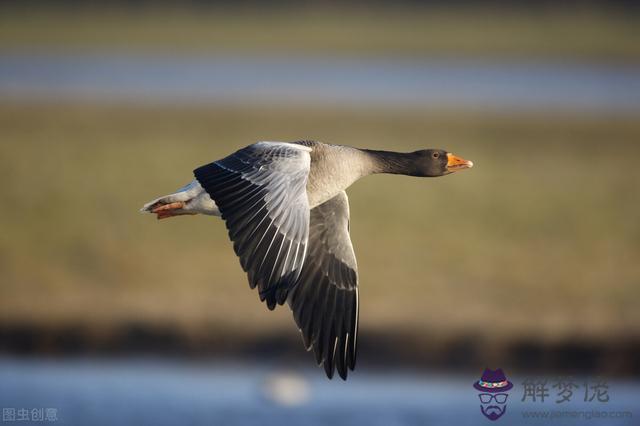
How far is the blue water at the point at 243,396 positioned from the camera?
513 inches

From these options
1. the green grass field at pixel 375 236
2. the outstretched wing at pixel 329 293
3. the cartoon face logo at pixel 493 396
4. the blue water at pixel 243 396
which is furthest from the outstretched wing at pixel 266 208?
the green grass field at pixel 375 236

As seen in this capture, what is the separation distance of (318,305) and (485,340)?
5160 millimetres

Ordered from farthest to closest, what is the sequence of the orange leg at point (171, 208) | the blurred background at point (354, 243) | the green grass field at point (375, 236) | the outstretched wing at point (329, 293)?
the green grass field at point (375, 236), the blurred background at point (354, 243), the orange leg at point (171, 208), the outstretched wing at point (329, 293)

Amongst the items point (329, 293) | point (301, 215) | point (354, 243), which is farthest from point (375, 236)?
point (301, 215)

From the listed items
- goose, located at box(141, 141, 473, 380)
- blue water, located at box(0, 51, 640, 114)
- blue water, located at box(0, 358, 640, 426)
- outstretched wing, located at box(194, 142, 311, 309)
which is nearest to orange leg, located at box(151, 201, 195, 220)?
goose, located at box(141, 141, 473, 380)

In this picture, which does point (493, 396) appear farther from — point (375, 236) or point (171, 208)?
point (375, 236)

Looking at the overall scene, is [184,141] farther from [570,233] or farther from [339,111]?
[570,233]

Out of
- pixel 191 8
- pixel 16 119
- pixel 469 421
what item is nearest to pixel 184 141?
pixel 16 119

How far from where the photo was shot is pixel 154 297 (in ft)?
52.7

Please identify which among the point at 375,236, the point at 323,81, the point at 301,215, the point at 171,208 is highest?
the point at 323,81

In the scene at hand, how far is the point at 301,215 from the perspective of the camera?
9.41 metres

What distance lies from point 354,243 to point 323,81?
27137 mm

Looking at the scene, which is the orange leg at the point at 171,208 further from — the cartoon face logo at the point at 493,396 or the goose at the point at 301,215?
the cartoon face logo at the point at 493,396

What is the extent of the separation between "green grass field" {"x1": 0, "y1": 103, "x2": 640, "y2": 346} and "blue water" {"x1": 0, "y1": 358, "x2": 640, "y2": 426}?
1.12m
